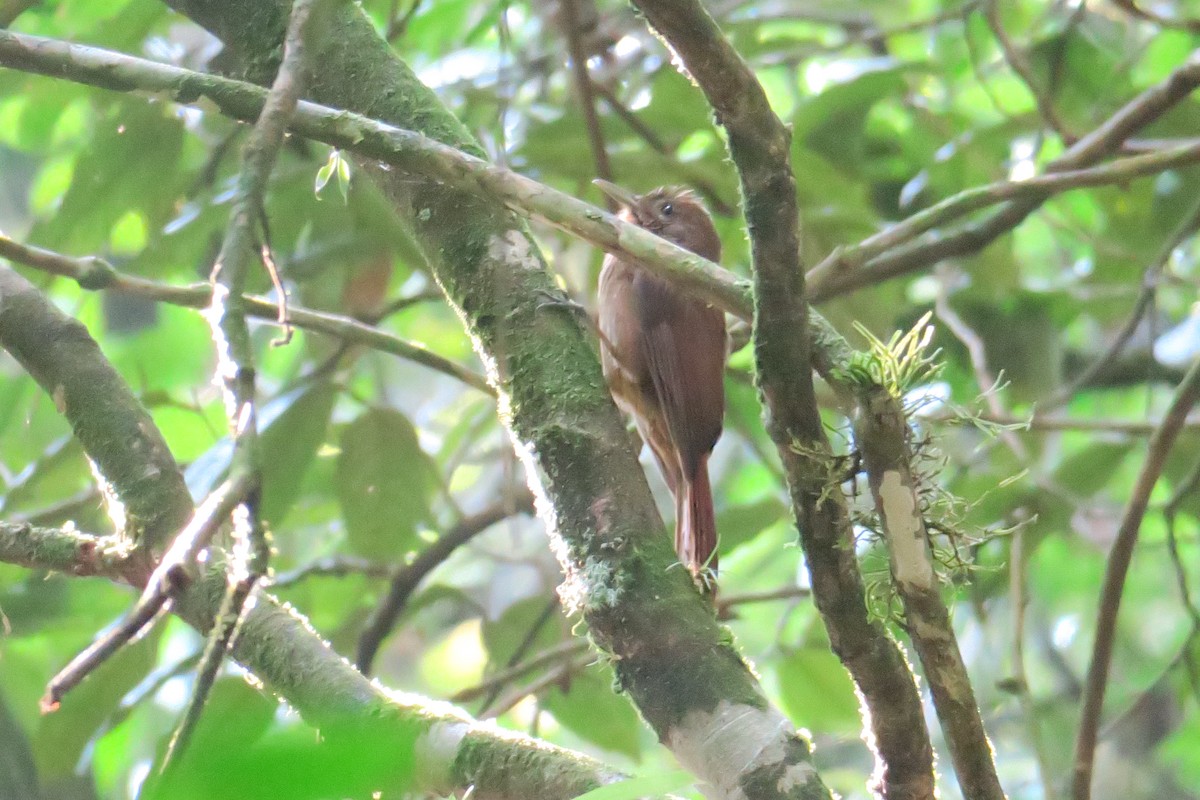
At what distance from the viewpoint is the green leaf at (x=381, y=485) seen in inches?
108

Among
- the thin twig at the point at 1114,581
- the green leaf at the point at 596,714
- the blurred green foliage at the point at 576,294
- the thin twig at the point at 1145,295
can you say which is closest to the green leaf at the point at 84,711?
the blurred green foliage at the point at 576,294

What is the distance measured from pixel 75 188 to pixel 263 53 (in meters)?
0.84

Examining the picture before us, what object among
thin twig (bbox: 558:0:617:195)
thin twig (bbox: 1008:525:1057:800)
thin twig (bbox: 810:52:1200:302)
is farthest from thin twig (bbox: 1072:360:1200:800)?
thin twig (bbox: 558:0:617:195)

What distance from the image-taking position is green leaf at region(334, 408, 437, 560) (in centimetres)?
274

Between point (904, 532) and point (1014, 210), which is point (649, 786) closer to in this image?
point (904, 532)

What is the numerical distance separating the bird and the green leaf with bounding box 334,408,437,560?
1.90 ft

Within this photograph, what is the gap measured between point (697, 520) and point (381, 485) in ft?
2.43

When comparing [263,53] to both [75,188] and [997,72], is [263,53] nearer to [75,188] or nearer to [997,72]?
[75,188]

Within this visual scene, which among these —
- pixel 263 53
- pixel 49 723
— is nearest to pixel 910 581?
pixel 263 53

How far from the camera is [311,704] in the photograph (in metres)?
1.50

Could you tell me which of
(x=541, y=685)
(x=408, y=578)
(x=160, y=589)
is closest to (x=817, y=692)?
(x=541, y=685)

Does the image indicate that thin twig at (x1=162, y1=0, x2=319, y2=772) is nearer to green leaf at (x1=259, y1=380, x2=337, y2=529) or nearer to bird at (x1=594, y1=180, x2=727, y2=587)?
green leaf at (x1=259, y1=380, x2=337, y2=529)

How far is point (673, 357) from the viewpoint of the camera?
3031 mm

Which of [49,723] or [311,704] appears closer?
[311,704]
